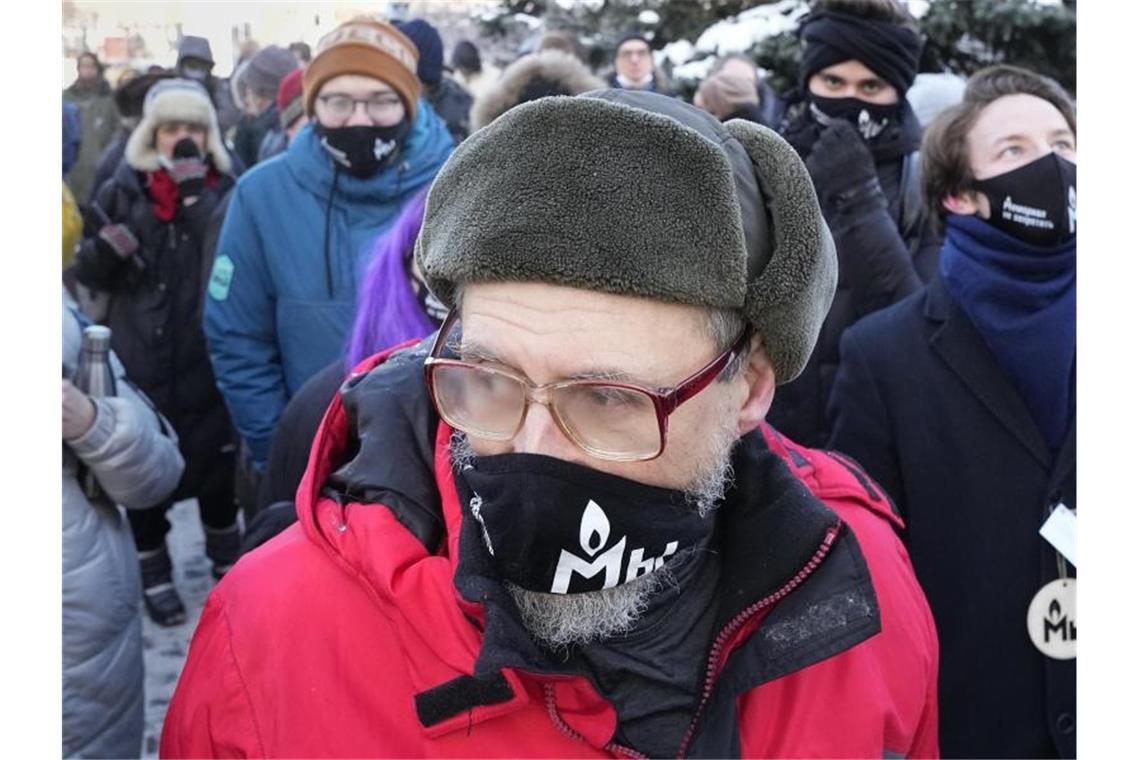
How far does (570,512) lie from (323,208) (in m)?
2.36

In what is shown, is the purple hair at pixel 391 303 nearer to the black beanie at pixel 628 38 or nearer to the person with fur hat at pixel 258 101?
the person with fur hat at pixel 258 101

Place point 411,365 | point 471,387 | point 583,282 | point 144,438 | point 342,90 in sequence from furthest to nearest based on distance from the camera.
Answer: point 342,90 < point 144,438 < point 411,365 < point 471,387 < point 583,282

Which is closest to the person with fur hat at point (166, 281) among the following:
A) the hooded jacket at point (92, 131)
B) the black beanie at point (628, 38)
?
the hooded jacket at point (92, 131)

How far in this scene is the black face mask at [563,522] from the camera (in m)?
1.32

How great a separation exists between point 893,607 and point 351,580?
2.56 ft

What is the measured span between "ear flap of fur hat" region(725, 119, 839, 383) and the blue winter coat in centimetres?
207

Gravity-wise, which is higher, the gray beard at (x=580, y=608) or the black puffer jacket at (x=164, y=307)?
the gray beard at (x=580, y=608)

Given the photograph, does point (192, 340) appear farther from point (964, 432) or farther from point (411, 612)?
point (411, 612)

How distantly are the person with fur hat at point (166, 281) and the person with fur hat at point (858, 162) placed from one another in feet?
8.10

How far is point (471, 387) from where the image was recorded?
1371mm

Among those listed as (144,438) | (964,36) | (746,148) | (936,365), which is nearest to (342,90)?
(144,438)

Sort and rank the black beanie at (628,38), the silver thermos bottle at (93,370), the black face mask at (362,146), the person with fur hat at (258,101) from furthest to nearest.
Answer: the black beanie at (628,38) → the person with fur hat at (258,101) → the black face mask at (362,146) → the silver thermos bottle at (93,370)

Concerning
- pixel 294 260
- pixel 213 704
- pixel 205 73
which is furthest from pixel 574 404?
pixel 205 73

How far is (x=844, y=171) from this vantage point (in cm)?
318
